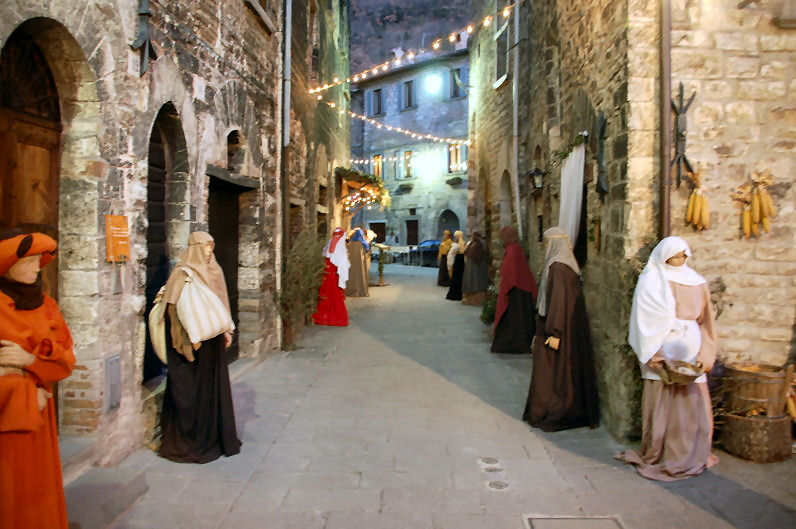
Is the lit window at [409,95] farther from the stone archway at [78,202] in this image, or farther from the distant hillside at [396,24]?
the stone archway at [78,202]

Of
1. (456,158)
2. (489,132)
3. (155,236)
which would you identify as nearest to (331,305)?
(155,236)

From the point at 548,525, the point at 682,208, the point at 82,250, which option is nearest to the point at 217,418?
the point at 82,250

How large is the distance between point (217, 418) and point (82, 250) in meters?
1.47

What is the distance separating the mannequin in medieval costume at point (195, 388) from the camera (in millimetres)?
3857

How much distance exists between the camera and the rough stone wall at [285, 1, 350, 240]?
8.98 m

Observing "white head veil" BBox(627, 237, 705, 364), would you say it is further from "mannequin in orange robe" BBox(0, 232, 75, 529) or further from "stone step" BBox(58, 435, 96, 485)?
"stone step" BBox(58, 435, 96, 485)

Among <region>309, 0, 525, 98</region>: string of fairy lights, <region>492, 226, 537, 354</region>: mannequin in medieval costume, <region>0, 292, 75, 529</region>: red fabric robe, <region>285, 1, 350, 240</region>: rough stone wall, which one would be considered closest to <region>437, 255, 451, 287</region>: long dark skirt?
<region>285, 1, 350, 240</region>: rough stone wall

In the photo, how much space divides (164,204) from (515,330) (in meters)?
4.68

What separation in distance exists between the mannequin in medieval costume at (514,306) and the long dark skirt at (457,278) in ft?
17.2

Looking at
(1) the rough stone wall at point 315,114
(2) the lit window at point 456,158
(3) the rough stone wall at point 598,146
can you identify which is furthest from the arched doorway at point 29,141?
(2) the lit window at point 456,158

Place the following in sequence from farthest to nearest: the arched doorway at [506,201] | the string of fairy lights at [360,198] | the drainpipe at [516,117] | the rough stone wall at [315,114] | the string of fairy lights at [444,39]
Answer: the string of fairy lights at [360,198] < the arched doorway at [506,201] < the drainpipe at [516,117] < the rough stone wall at [315,114] < the string of fairy lights at [444,39]

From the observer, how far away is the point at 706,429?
3.85m

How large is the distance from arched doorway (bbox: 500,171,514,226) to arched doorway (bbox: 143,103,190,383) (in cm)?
717

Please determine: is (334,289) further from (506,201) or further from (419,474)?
(419,474)
